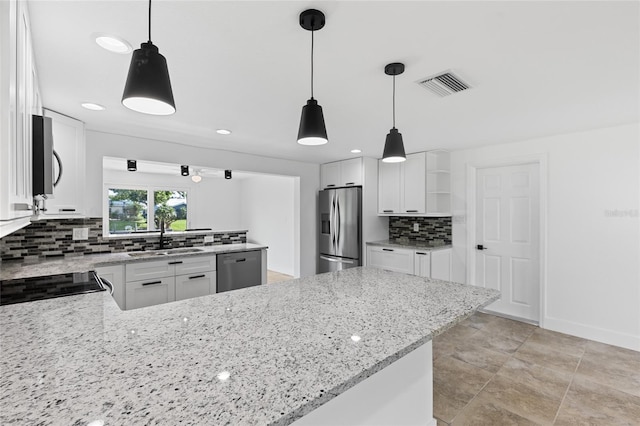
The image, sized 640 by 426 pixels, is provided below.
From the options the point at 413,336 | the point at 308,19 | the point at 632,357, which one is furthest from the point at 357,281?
the point at 632,357

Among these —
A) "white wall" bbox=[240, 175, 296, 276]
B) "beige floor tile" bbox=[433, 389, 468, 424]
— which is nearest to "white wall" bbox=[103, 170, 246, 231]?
"white wall" bbox=[240, 175, 296, 276]

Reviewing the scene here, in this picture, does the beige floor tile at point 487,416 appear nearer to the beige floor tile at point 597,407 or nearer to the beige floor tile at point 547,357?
the beige floor tile at point 597,407

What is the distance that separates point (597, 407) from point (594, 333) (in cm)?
139

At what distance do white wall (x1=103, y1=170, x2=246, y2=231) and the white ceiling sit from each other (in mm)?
4593

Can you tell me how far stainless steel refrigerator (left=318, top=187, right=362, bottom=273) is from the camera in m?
4.62

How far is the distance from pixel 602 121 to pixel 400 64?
248 centimetres

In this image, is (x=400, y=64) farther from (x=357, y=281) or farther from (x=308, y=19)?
(x=357, y=281)

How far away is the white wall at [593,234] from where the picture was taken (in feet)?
9.87

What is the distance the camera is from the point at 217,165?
13.7 ft

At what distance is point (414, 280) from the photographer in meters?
1.98

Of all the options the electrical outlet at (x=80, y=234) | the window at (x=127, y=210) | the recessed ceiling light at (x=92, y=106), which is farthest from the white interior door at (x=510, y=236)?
the window at (x=127, y=210)

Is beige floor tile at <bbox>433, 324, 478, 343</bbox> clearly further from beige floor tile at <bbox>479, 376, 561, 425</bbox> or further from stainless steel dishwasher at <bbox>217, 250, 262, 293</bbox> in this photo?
stainless steel dishwasher at <bbox>217, 250, 262, 293</bbox>

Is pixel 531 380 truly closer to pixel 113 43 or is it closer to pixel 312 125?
pixel 312 125

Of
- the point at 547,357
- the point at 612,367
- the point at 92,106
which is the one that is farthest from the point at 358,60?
the point at 612,367
